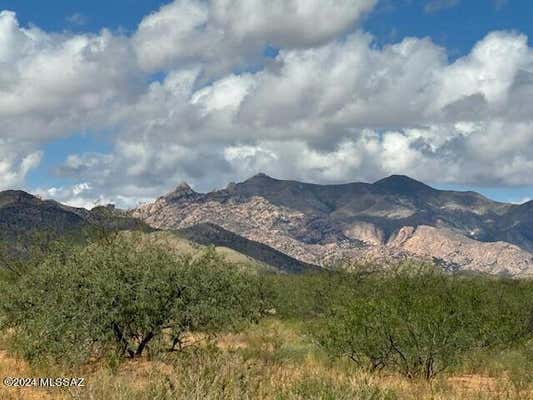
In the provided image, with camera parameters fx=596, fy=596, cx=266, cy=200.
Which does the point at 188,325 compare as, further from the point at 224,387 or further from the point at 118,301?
the point at 224,387

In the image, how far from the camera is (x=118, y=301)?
22.3m

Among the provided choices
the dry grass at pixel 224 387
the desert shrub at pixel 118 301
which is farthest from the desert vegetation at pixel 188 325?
the dry grass at pixel 224 387

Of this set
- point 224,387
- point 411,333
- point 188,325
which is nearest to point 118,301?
point 188,325

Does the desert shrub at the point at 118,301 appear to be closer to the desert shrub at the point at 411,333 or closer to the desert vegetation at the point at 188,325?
the desert vegetation at the point at 188,325

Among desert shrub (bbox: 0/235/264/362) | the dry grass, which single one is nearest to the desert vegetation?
desert shrub (bbox: 0/235/264/362)

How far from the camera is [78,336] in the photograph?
21828 mm

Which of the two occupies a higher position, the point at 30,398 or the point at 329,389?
the point at 329,389

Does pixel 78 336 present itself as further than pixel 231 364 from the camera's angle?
Yes

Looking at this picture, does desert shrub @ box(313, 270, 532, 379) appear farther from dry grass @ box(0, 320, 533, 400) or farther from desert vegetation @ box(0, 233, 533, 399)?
dry grass @ box(0, 320, 533, 400)

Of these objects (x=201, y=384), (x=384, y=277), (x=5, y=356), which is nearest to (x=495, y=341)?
(x=201, y=384)

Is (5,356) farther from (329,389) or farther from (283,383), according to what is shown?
(329,389)

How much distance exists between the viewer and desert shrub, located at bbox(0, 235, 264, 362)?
2180cm

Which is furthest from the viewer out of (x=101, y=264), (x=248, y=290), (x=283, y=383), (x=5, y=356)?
(x=248, y=290)

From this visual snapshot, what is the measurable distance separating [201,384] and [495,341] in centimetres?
1646
